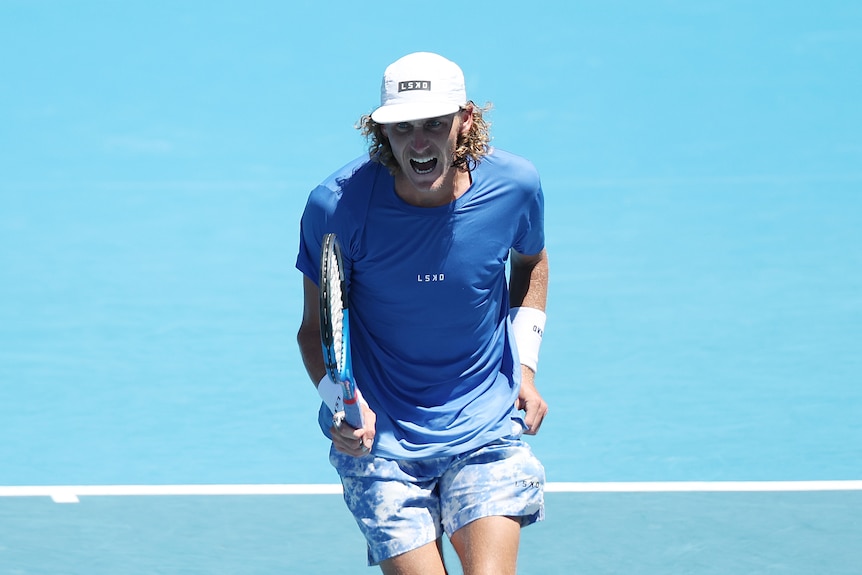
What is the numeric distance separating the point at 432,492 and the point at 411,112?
105 centimetres

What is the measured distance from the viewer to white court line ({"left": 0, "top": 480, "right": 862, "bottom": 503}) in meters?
6.62

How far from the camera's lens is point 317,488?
673 centimetres

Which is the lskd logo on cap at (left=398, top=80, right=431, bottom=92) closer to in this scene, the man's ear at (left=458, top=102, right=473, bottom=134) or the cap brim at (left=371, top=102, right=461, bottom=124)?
the cap brim at (left=371, top=102, right=461, bottom=124)

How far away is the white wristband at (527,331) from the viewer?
13.9 feet

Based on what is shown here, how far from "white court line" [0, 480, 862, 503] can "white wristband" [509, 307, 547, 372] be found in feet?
8.17

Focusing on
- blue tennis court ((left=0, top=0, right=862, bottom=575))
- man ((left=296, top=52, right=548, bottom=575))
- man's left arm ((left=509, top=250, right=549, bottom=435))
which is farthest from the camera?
blue tennis court ((left=0, top=0, right=862, bottom=575))

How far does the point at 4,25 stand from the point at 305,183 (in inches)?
164

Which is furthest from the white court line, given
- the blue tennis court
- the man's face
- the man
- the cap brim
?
the cap brim

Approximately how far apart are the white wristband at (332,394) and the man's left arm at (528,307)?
2.00 feet

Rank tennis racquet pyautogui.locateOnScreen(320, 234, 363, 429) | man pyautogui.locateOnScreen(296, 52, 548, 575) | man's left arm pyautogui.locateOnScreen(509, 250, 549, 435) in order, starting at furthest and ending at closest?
man's left arm pyautogui.locateOnScreen(509, 250, 549, 435) < man pyautogui.locateOnScreen(296, 52, 548, 575) < tennis racquet pyautogui.locateOnScreen(320, 234, 363, 429)

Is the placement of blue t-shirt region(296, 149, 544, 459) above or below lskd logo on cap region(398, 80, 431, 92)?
below

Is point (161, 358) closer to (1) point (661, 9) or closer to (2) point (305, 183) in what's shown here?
(2) point (305, 183)

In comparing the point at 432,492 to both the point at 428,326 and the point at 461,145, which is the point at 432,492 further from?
the point at 461,145

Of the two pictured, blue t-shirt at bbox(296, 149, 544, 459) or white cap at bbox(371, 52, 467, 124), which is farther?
blue t-shirt at bbox(296, 149, 544, 459)
